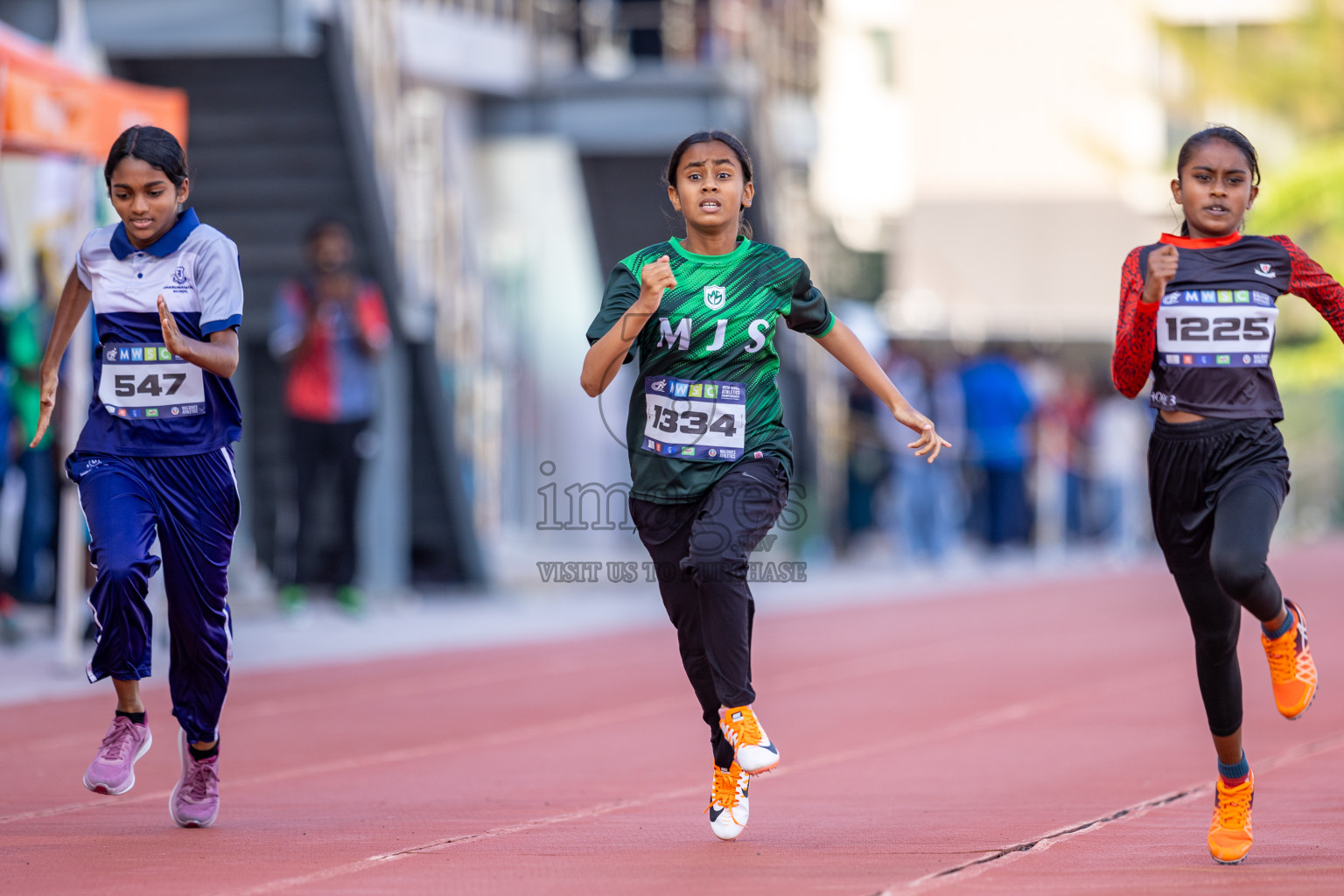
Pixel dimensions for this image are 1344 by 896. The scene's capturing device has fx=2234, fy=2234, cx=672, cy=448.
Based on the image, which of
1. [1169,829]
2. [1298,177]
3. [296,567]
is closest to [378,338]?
[296,567]

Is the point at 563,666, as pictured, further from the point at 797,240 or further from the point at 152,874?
the point at 797,240

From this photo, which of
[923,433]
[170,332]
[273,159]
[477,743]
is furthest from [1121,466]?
[170,332]

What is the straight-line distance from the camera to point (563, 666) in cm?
1248

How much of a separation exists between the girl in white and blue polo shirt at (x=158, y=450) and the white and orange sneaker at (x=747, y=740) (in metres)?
1.61

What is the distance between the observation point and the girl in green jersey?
Answer: 19.6ft

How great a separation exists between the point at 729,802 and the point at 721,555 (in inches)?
29.2

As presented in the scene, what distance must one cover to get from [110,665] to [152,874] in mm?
862

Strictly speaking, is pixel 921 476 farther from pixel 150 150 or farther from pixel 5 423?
pixel 150 150

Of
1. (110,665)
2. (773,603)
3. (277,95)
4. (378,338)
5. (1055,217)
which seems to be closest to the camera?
(110,665)

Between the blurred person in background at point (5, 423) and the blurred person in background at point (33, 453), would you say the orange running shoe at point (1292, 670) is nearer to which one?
the blurred person in background at point (33, 453)

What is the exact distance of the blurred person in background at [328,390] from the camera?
13594 mm

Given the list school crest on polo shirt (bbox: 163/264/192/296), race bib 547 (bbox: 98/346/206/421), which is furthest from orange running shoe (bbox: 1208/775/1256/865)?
school crest on polo shirt (bbox: 163/264/192/296)

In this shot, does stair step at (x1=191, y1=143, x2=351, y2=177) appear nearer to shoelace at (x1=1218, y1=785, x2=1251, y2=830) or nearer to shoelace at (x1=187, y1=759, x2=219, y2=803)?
shoelace at (x1=187, y1=759, x2=219, y2=803)

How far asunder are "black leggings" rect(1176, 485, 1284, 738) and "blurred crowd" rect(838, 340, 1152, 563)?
585 inches
